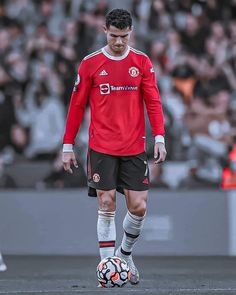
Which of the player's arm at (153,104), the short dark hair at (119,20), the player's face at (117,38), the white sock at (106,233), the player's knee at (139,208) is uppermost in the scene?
the short dark hair at (119,20)

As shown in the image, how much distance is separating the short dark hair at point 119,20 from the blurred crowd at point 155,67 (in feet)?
19.2

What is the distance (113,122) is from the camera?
941 cm

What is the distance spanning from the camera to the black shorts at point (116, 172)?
945cm

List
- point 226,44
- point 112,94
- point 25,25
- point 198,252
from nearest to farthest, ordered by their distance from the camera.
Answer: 1. point 112,94
2. point 198,252
3. point 226,44
4. point 25,25

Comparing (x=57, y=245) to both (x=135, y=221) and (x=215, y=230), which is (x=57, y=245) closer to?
(x=215, y=230)

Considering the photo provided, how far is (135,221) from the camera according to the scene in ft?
31.9

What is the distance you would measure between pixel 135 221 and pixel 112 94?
1.15 metres

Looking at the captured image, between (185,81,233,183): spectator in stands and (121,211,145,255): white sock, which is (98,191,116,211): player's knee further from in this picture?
(185,81,233,183): spectator in stands

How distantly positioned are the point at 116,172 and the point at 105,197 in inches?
10.4

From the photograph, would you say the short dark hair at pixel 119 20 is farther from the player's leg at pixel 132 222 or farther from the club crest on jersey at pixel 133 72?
the player's leg at pixel 132 222

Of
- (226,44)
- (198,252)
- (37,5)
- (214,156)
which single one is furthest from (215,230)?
(37,5)

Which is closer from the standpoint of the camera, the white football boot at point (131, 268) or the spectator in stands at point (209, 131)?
the white football boot at point (131, 268)

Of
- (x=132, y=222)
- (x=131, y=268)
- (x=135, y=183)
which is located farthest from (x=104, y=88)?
(x=131, y=268)

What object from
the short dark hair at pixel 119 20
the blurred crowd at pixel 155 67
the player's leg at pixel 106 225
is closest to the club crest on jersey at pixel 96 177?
the player's leg at pixel 106 225
